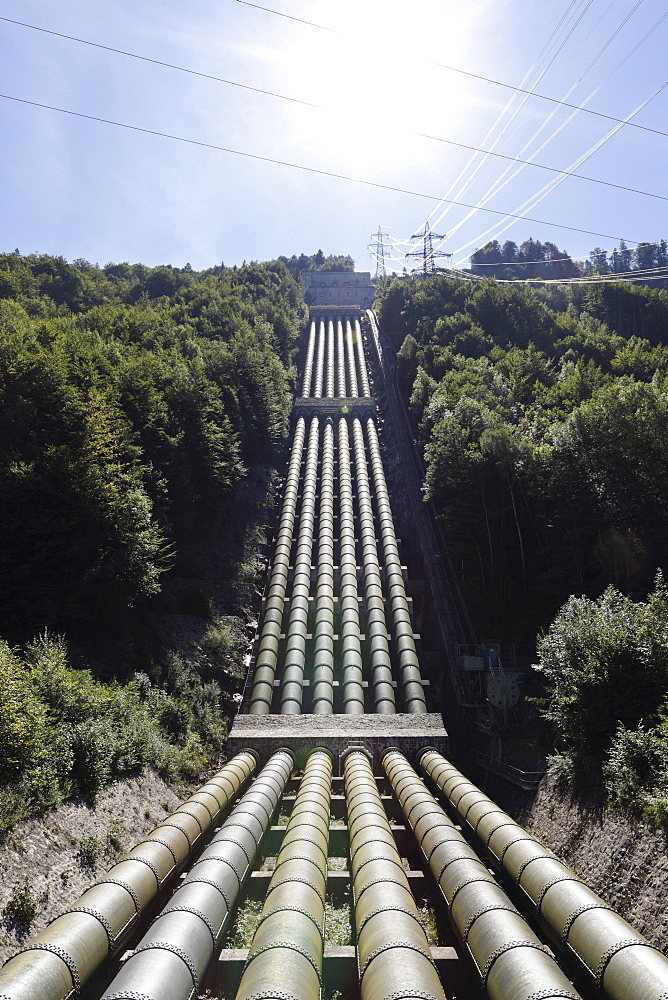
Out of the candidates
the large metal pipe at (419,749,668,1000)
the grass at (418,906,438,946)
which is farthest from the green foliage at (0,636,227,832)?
the large metal pipe at (419,749,668,1000)

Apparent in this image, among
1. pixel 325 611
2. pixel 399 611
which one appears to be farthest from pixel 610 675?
pixel 325 611

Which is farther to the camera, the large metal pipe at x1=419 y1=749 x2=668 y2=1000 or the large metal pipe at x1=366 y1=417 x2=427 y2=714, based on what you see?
the large metal pipe at x1=366 y1=417 x2=427 y2=714

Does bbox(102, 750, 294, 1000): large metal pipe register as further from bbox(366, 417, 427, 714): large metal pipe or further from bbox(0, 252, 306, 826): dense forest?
bbox(366, 417, 427, 714): large metal pipe

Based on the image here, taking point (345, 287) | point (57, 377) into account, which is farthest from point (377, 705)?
point (345, 287)

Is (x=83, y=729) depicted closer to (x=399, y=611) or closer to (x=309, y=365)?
(x=399, y=611)

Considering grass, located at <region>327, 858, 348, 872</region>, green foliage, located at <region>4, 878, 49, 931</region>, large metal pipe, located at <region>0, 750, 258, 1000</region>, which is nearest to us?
large metal pipe, located at <region>0, 750, 258, 1000</region>

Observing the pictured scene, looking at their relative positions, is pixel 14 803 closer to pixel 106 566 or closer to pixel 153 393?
pixel 106 566
